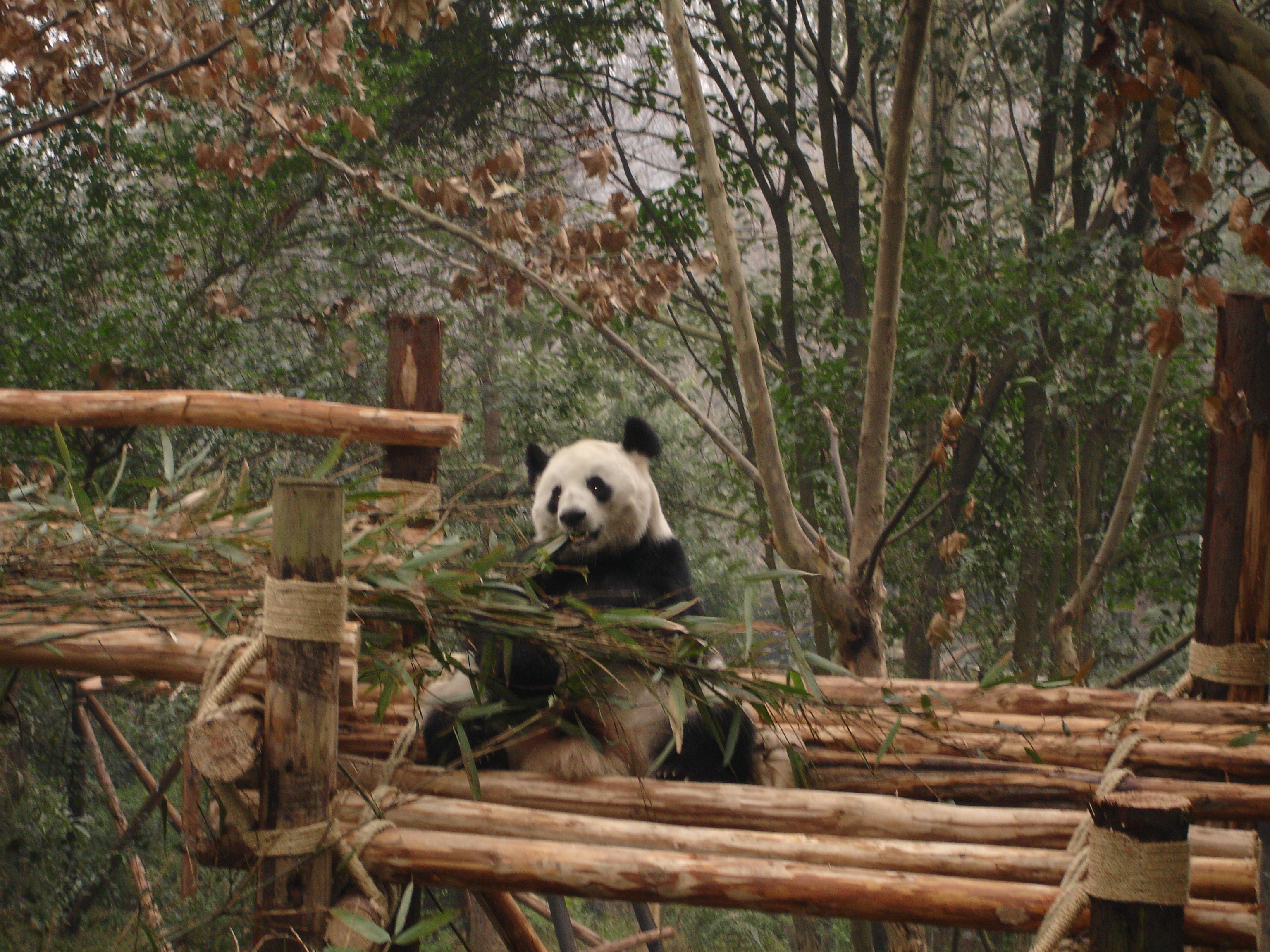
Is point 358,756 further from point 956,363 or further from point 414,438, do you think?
point 956,363

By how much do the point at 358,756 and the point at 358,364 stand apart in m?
3.73

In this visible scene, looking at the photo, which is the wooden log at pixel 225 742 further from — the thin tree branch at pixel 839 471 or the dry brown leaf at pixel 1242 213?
the thin tree branch at pixel 839 471

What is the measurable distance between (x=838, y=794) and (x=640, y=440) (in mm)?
1232

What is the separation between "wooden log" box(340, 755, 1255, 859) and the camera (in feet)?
6.03

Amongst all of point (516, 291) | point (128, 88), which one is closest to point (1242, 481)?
point (516, 291)

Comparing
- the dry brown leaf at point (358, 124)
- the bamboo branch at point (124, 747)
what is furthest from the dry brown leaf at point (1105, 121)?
the bamboo branch at point (124, 747)

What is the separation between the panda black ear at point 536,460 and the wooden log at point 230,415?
8.3 inches

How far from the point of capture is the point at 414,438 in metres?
2.90

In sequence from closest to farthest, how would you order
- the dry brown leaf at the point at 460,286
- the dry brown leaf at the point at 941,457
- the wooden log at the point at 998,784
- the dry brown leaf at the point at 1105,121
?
1. the wooden log at the point at 998,784
2. the dry brown leaf at the point at 1105,121
3. the dry brown leaf at the point at 941,457
4. the dry brown leaf at the point at 460,286

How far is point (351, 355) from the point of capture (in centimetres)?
479

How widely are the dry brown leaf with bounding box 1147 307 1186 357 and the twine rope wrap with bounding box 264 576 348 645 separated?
2.02 meters

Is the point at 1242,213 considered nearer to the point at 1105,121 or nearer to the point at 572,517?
the point at 1105,121

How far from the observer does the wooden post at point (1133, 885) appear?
1294mm

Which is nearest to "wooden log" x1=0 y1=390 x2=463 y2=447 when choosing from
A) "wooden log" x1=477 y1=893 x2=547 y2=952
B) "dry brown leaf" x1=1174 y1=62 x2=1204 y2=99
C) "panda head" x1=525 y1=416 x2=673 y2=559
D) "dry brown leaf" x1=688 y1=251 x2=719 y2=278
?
"panda head" x1=525 y1=416 x2=673 y2=559
